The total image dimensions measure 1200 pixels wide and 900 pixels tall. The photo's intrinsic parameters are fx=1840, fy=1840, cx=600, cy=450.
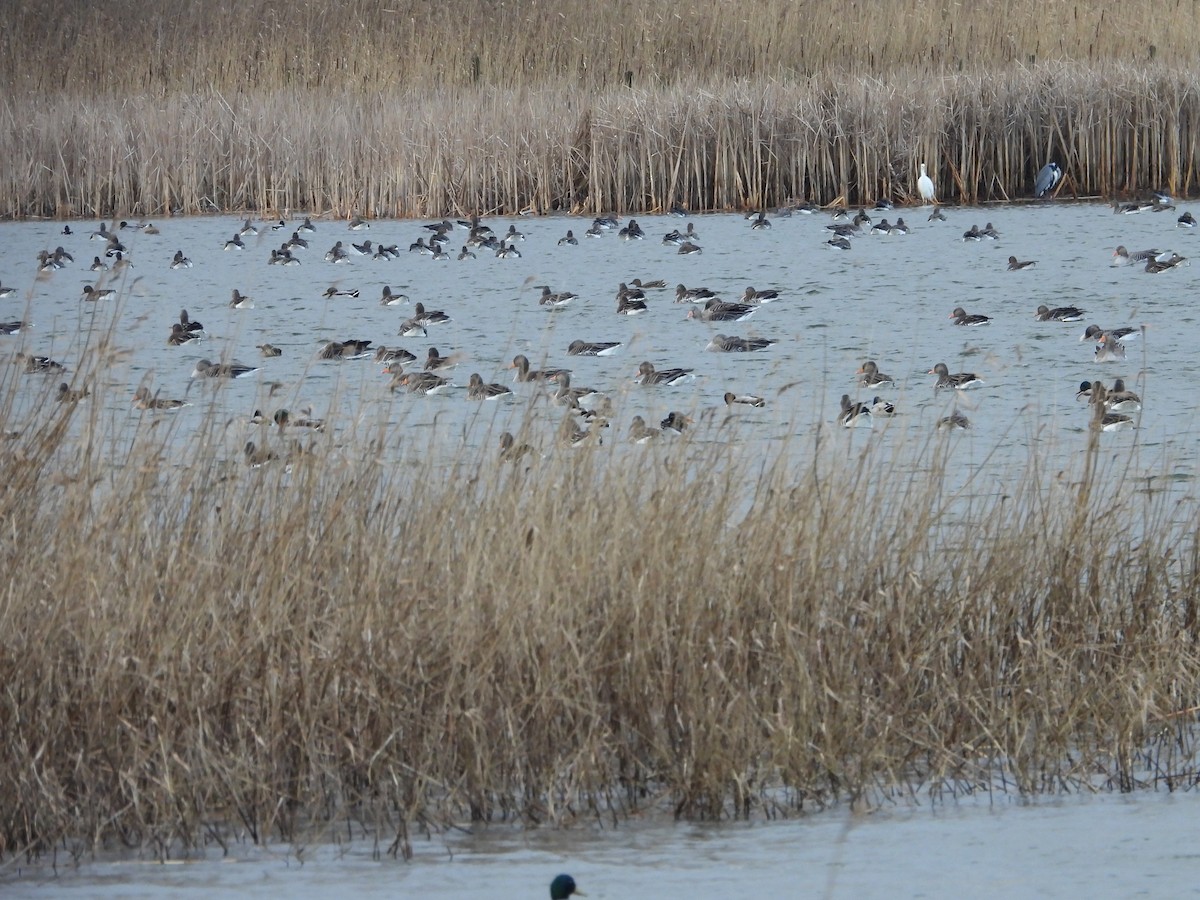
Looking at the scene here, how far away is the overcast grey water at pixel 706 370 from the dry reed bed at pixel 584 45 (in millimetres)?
3134

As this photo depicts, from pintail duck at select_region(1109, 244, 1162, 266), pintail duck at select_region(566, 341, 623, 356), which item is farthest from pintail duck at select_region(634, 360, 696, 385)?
pintail duck at select_region(1109, 244, 1162, 266)

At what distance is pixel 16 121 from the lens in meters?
21.3

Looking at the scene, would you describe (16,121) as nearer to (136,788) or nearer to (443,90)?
(443,90)

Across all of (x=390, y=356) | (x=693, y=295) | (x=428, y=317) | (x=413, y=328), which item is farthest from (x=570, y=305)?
(x=390, y=356)

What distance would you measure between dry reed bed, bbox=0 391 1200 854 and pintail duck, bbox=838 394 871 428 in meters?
0.91

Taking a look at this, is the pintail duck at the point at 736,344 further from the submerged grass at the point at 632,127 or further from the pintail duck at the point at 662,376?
the submerged grass at the point at 632,127

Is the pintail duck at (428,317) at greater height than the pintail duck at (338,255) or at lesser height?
greater

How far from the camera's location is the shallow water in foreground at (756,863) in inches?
169

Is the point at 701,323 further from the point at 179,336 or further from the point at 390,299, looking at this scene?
the point at 179,336

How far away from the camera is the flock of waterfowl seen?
7.47 meters

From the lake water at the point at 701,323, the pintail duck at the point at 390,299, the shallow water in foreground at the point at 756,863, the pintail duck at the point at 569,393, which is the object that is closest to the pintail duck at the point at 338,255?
the lake water at the point at 701,323

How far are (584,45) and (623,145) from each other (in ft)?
12.1

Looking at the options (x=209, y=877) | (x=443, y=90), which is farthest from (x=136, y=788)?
(x=443, y=90)

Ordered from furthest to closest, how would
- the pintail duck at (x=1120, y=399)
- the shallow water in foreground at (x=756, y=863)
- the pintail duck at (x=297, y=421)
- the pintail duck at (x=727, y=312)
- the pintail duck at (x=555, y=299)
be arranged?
1. the pintail duck at (x=555, y=299)
2. the pintail duck at (x=727, y=312)
3. the pintail duck at (x=1120, y=399)
4. the pintail duck at (x=297, y=421)
5. the shallow water in foreground at (x=756, y=863)
